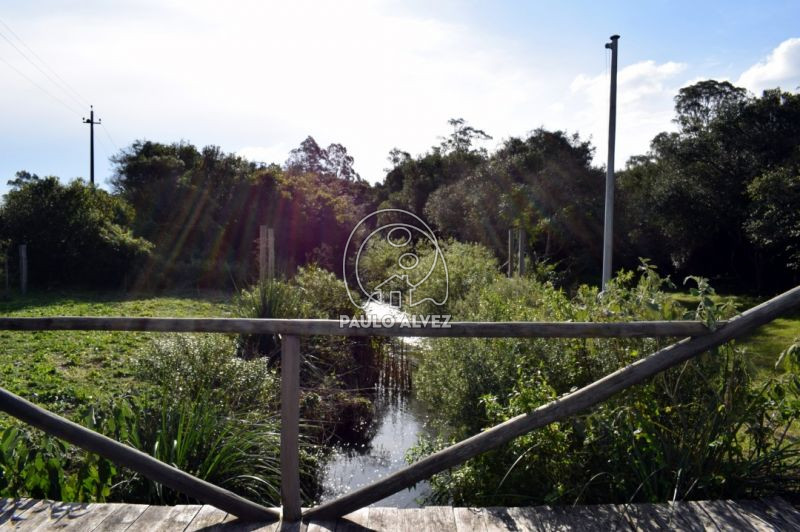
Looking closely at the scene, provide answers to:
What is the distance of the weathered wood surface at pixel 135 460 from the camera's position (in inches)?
95.1

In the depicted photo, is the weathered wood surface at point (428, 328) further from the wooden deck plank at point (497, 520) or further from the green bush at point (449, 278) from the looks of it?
the green bush at point (449, 278)

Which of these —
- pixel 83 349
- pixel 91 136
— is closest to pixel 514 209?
pixel 83 349

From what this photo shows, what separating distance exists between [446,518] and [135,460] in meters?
1.36

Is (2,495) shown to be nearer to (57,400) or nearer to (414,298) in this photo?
(57,400)

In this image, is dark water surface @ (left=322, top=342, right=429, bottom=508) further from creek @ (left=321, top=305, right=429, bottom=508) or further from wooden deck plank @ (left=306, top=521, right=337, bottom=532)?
wooden deck plank @ (left=306, top=521, right=337, bottom=532)

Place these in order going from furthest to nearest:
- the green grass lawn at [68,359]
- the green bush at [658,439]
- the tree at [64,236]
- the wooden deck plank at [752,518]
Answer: the tree at [64,236]
the green grass lawn at [68,359]
the green bush at [658,439]
the wooden deck plank at [752,518]

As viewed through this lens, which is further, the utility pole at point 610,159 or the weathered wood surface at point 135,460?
the utility pole at point 610,159

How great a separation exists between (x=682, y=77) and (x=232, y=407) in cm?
894

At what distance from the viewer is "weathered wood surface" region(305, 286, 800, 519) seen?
242 centimetres

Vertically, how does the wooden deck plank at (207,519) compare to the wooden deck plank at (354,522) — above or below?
below

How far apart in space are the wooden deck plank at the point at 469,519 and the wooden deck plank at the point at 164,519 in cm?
116

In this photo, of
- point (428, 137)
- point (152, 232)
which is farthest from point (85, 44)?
point (428, 137)

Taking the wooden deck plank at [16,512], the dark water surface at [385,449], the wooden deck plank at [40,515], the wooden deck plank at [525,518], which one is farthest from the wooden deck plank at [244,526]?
the dark water surface at [385,449]

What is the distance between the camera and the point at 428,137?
3603 centimetres
